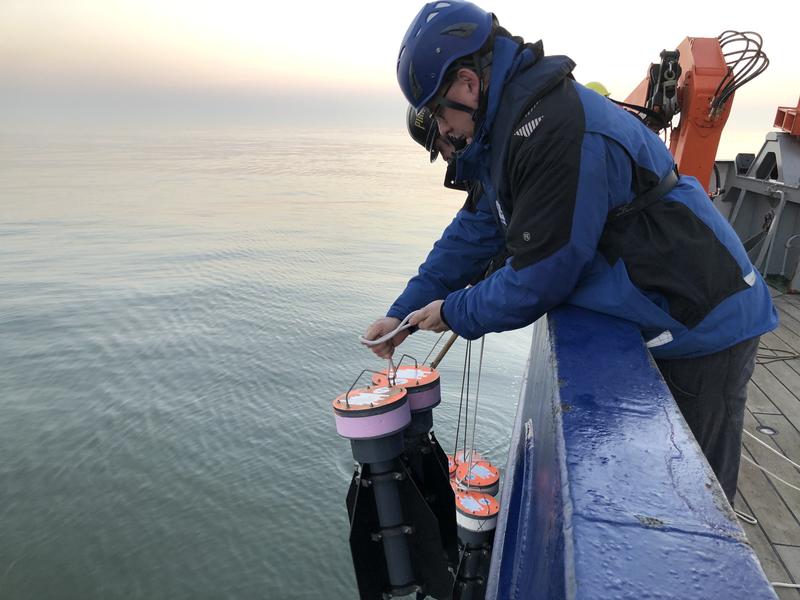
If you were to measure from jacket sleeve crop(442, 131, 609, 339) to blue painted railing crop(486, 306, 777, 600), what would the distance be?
0.20m

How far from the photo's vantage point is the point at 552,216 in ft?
5.56

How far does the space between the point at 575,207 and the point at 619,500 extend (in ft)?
2.91

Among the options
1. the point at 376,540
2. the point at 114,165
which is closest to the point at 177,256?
the point at 376,540

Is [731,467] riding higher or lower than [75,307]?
higher

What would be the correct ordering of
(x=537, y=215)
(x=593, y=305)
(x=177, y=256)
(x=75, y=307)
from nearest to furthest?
(x=537, y=215) → (x=593, y=305) → (x=75, y=307) → (x=177, y=256)

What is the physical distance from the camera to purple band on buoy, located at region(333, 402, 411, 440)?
228 centimetres

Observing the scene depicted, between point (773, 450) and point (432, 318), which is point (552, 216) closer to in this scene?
point (432, 318)

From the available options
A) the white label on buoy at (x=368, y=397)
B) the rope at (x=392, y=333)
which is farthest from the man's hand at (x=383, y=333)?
the white label on buoy at (x=368, y=397)

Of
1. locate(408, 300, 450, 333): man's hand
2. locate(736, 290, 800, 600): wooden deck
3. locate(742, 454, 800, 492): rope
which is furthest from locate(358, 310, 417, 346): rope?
locate(742, 454, 800, 492): rope

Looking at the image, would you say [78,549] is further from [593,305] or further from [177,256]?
[177,256]

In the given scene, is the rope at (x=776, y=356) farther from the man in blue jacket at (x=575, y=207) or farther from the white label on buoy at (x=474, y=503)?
the man in blue jacket at (x=575, y=207)

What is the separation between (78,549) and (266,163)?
1946 inches

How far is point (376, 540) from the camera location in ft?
8.30

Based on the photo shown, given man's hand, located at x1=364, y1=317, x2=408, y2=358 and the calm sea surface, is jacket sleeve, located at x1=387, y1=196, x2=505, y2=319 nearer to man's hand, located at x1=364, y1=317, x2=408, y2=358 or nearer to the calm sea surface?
man's hand, located at x1=364, y1=317, x2=408, y2=358
